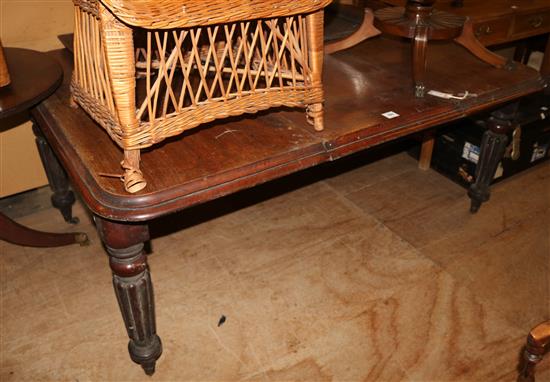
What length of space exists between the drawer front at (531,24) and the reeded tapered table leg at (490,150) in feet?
2.18

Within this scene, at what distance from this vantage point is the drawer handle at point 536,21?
2.46 m

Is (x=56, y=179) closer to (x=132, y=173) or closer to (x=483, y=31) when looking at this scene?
(x=132, y=173)

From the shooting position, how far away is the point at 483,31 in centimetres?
232

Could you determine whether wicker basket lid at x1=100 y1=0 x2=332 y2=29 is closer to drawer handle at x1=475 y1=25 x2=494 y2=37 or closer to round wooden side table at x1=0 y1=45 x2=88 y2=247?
round wooden side table at x1=0 y1=45 x2=88 y2=247

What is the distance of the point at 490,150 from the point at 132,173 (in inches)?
58.3

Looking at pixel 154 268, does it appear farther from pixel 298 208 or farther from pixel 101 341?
pixel 298 208

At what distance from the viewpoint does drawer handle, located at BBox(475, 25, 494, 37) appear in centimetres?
229

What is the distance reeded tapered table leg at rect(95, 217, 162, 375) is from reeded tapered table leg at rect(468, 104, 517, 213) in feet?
4.60

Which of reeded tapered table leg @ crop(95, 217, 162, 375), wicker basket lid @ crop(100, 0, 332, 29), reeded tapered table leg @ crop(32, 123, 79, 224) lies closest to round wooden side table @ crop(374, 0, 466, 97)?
wicker basket lid @ crop(100, 0, 332, 29)

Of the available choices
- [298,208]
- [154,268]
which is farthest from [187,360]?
[298,208]

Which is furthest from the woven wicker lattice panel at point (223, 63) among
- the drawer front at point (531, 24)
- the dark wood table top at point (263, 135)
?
the drawer front at point (531, 24)

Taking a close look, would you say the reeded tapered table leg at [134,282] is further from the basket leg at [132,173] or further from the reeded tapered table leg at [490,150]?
the reeded tapered table leg at [490,150]

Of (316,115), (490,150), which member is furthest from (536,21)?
(316,115)

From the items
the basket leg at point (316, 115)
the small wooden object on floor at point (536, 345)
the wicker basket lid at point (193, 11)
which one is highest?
the wicker basket lid at point (193, 11)
